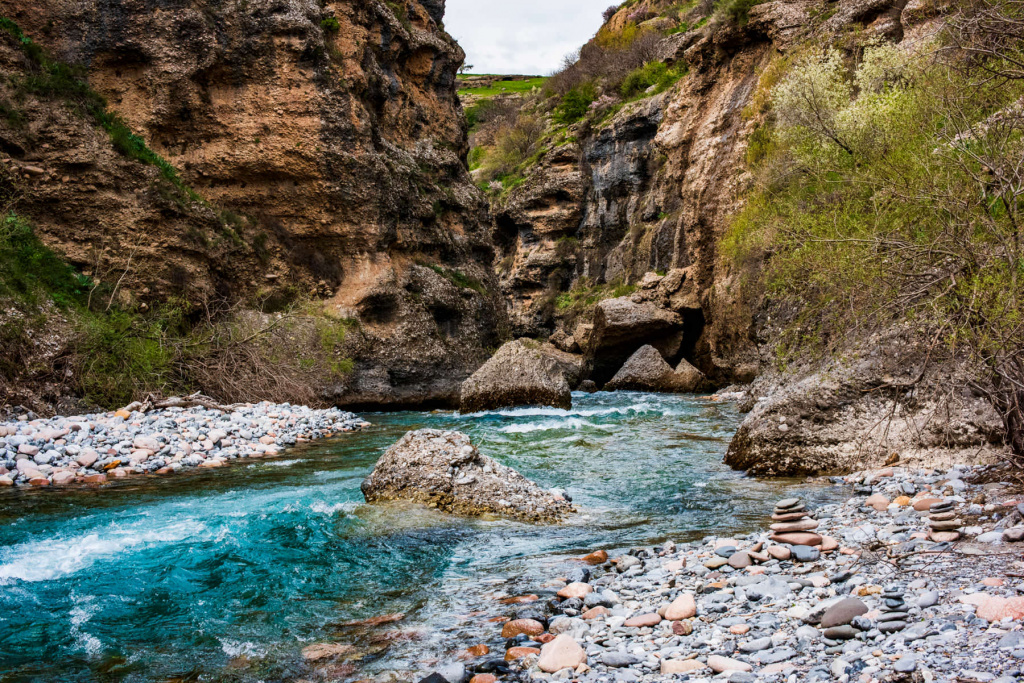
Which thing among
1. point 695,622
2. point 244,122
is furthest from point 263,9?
point 695,622

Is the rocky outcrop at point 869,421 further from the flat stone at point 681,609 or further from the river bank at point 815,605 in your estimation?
the flat stone at point 681,609

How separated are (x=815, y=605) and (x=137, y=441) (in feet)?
34.0

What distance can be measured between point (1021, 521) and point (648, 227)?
89.6ft

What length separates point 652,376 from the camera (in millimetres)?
22797

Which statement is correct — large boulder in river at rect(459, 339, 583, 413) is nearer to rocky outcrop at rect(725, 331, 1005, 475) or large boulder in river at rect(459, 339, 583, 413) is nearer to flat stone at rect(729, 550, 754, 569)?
rocky outcrop at rect(725, 331, 1005, 475)

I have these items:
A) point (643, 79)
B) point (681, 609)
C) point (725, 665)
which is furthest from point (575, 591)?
point (643, 79)

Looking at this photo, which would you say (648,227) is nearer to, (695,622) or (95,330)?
(95,330)

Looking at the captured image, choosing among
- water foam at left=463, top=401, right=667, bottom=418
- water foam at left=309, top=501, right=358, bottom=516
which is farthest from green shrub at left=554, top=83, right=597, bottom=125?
water foam at left=309, top=501, right=358, bottom=516

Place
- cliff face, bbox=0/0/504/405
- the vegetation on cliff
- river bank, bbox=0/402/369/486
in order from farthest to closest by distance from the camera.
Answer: cliff face, bbox=0/0/504/405 → river bank, bbox=0/402/369/486 → the vegetation on cliff

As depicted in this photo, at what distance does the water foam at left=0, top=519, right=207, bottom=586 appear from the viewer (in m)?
5.26

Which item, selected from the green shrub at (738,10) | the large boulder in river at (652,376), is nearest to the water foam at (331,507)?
the large boulder in river at (652,376)

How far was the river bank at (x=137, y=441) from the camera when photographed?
29.6ft

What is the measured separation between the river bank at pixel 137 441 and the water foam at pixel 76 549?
3.21 metres

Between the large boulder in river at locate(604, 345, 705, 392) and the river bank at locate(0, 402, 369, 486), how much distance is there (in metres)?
12.6
